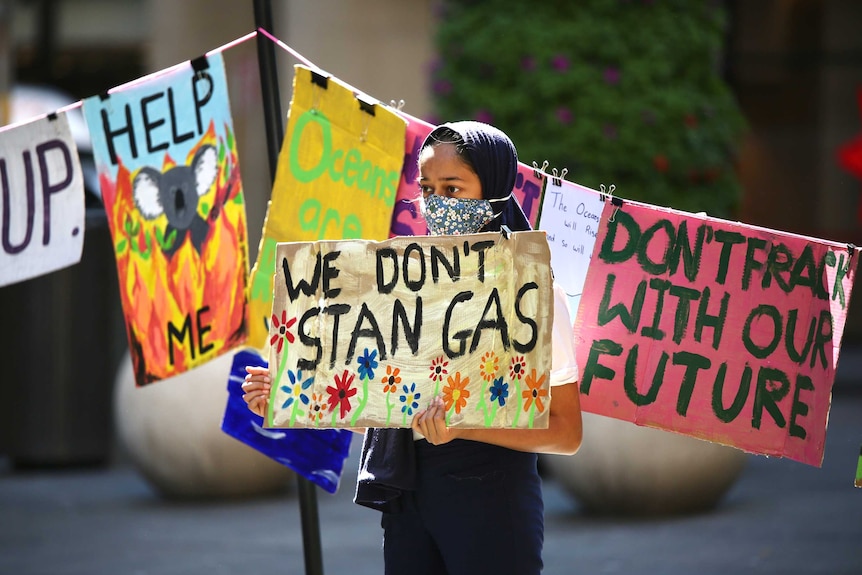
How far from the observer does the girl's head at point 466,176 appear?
2.87 metres

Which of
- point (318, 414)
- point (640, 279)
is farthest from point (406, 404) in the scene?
point (640, 279)

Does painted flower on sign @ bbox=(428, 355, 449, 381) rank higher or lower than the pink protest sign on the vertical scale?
lower

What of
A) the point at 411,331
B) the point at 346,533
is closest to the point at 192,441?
the point at 346,533

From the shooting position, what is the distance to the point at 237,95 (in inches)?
637

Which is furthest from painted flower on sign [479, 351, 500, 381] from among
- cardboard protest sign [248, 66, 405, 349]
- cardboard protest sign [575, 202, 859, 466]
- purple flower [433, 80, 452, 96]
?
purple flower [433, 80, 452, 96]

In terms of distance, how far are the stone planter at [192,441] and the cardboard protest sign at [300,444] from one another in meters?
3.20

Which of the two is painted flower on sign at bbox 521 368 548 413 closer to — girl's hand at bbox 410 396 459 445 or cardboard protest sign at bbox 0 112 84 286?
girl's hand at bbox 410 396 459 445

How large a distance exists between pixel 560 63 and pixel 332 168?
723 centimetres

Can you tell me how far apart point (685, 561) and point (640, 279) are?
108 inches

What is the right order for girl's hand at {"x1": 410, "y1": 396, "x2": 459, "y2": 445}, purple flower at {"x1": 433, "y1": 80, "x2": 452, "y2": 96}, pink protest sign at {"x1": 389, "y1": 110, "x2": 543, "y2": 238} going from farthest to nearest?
purple flower at {"x1": 433, "y1": 80, "x2": 452, "y2": 96} → pink protest sign at {"x1": 389, "y1": 110, "x2": 543, "y2": 238} → girl's hand at {"x1": 410, "y1": 396, "x2": 459, "y2": 445}

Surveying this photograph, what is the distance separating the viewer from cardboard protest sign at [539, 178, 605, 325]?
3822mm

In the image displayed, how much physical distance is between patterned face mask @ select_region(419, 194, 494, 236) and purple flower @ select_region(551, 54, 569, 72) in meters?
8.28

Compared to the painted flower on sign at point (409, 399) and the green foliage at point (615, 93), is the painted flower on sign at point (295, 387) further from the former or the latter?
the green foliage at point (615, 93)

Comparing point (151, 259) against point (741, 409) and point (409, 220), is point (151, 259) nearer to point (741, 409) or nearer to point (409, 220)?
point (409, 220)
